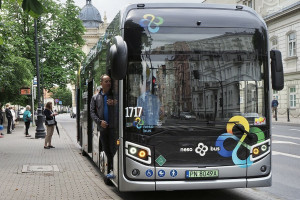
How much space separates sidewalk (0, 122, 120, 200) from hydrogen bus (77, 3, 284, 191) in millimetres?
1276

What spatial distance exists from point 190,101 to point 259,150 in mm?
1269

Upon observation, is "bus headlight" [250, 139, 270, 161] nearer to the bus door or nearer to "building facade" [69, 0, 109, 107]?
the bus door

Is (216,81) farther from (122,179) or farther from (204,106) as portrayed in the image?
(122,179)

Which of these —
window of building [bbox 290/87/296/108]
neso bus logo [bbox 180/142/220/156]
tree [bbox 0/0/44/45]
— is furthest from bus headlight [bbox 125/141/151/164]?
window of building [bbox 290/87/296/108]

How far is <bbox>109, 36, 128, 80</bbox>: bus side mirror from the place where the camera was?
21.4 ft

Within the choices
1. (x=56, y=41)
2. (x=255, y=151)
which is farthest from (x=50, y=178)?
(x=56, y=41)

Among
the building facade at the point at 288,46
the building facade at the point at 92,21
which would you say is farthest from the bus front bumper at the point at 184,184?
the building facade at the point at 92,21

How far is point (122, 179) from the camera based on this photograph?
22.8 feet

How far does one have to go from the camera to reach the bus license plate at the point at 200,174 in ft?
22.3

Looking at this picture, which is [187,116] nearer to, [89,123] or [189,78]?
[189,78]

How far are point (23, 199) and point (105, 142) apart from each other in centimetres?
165

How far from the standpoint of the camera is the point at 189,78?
688 cm

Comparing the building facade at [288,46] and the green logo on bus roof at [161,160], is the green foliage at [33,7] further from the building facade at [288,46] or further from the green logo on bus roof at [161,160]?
the building facade at [288,46]

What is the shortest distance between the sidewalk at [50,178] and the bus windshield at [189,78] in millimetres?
1695
